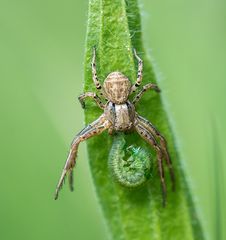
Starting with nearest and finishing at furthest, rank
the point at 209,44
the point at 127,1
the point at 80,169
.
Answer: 1. the point at 127,1
2. the point at 209,44
3. the point at 80,169

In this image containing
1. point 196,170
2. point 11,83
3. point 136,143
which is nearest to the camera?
point 136,143

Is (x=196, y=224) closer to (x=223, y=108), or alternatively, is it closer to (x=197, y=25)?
(x=223, y=108)

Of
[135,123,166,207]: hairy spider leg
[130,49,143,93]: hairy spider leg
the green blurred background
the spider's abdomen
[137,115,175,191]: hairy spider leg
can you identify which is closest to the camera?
[130,49,143,93]: hairy spider leg

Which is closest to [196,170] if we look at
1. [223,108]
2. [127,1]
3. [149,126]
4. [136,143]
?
[223,108]

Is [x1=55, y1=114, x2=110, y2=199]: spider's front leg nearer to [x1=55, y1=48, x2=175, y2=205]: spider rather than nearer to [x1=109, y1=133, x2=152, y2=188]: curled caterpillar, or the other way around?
[x1=55, y1=48, x2=175, y2=205]: spider

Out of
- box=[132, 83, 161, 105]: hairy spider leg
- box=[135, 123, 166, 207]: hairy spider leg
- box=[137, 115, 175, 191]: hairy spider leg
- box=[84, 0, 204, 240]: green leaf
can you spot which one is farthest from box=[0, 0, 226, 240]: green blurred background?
box=[84, 0, 204, 240]: green leaf

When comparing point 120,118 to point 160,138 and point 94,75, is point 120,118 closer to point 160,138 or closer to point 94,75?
point 160,138

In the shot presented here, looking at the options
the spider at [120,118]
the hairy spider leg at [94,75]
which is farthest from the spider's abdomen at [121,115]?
the hairy spider leg at [94,75]
